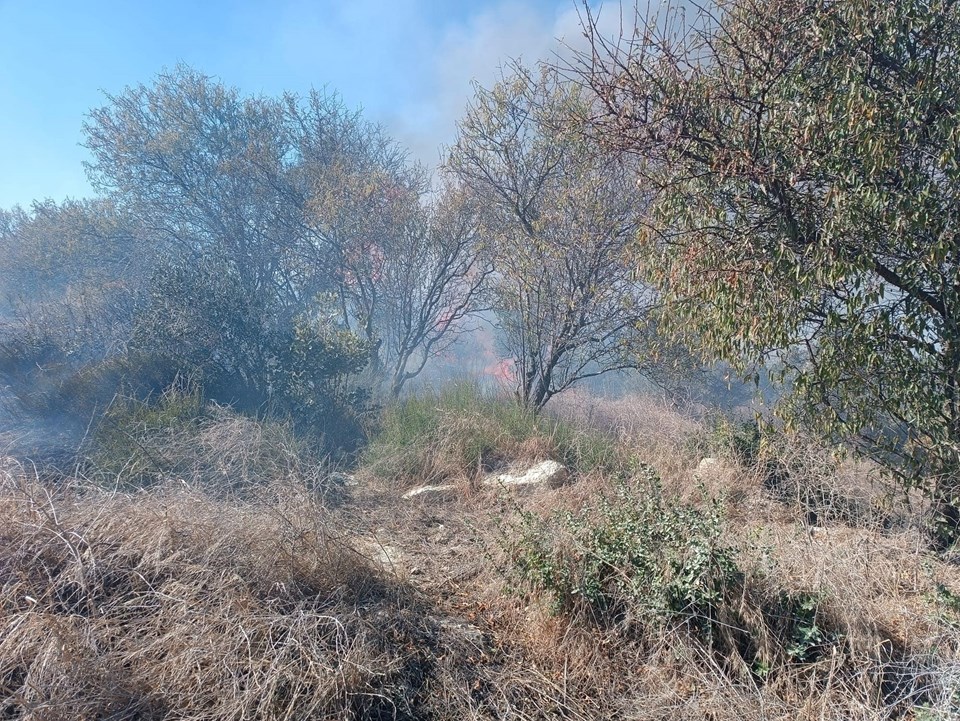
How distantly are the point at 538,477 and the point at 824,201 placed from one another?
13.8ft

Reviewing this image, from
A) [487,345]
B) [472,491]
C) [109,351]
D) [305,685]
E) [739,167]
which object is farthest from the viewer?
[487,345]

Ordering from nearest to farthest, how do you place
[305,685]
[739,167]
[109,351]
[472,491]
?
[305,685], [739,167], [472,491], [109,351]

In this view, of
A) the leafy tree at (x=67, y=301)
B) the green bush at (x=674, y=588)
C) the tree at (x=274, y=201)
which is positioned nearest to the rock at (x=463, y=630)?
the green bush at (x=674, y=588)

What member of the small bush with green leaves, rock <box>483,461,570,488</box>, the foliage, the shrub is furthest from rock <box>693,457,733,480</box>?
the foliage

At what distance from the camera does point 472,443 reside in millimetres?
8125

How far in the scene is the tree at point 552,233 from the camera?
883 centimetres

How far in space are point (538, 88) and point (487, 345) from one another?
14.6 m

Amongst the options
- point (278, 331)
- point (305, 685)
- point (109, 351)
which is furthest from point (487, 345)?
point (305, 685)

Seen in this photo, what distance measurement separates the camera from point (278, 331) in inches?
404

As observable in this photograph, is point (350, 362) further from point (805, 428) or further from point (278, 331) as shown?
point (805, 428)

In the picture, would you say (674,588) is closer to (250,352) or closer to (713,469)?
(713,469)

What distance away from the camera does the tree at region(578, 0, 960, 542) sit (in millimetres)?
4172

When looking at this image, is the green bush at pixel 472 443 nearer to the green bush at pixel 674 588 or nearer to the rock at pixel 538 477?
the rock at pixel 538 477

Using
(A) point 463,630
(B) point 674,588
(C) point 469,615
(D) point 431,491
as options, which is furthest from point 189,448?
(B) point 674,588
